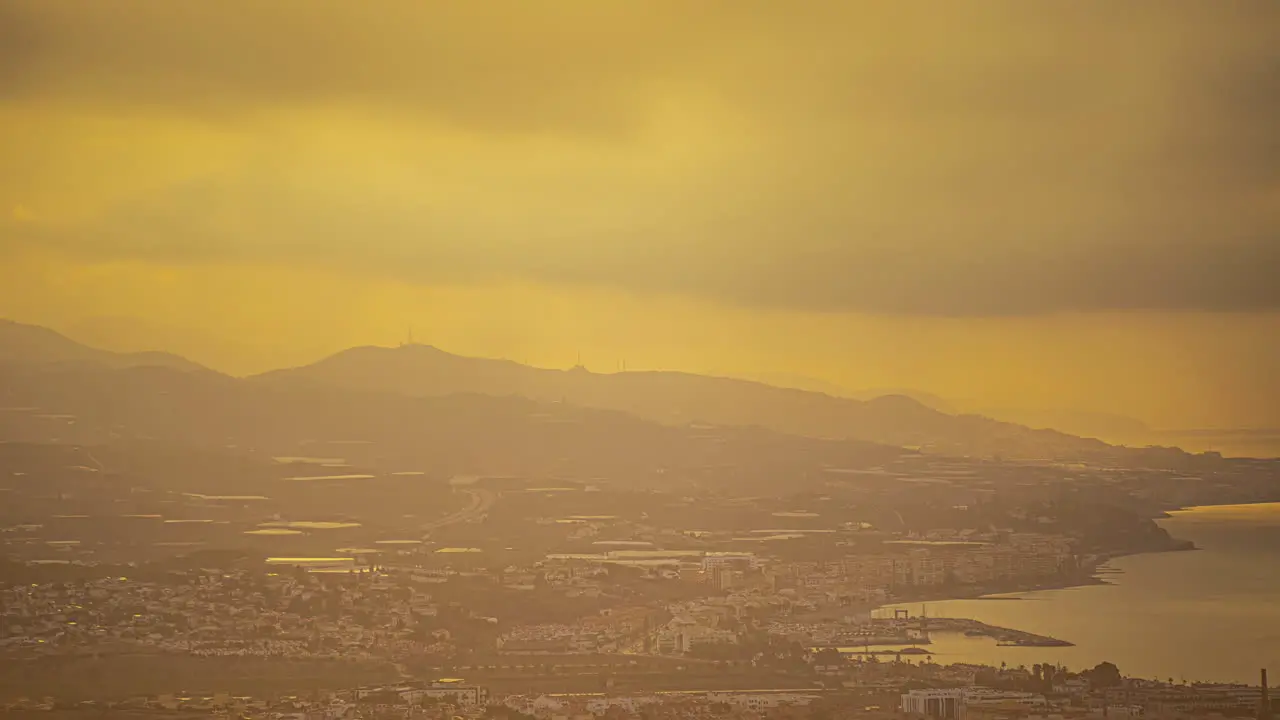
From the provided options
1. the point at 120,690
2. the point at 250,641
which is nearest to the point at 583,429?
the point at 250,641

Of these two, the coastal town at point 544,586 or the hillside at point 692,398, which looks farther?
the hillside at point 692,398

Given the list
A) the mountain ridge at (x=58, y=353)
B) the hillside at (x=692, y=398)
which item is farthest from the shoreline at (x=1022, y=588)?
the mountain ridge at (x=58, y=353)

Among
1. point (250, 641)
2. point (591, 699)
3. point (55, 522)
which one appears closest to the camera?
point (591, 699)

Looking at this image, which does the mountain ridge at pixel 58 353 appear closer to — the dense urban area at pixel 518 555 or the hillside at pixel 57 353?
the hillside at pixel 57 353

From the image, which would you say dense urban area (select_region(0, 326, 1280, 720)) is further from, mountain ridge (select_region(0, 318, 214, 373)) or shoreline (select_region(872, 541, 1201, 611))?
mountain ridge (select_region(0, 318, 214, 373))

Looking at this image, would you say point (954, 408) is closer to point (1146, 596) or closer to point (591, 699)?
point (1146, 596)

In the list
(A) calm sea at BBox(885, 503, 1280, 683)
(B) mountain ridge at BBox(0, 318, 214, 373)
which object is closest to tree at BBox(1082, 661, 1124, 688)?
(A) calm sea at BBox(885, 503, 1280, 683)
